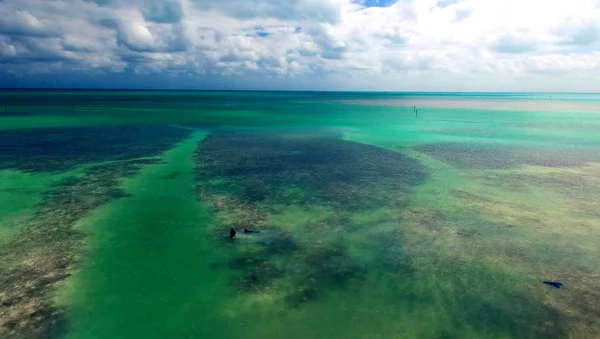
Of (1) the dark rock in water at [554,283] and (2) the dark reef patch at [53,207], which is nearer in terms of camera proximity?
(2) the dark reef patch at [53,207]

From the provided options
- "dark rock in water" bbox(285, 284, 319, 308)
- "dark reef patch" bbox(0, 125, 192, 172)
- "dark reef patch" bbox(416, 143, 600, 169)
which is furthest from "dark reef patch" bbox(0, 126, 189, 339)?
"dark reef patch" bbox(416, 143, 600, 169)

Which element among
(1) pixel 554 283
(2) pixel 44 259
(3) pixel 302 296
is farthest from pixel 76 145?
(1) pixel 554 283

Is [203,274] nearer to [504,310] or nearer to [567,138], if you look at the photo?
[504,310]

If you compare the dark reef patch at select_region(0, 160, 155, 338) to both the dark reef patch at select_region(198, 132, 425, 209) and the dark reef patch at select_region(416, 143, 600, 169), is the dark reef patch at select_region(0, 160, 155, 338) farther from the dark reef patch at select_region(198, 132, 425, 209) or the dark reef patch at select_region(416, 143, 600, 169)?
the dark reef patch at select_region(416, 143, 600, 169)

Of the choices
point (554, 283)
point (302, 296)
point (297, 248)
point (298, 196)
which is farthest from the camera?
point (298, 196)

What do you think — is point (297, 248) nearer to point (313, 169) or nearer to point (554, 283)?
point (554, 283)

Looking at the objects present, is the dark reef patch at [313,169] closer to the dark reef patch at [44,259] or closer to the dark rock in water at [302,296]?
the dark reef patch at [44,259]

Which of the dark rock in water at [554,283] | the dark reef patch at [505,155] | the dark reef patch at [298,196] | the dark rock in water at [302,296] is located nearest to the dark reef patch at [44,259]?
the dark reef patch at [298,196]

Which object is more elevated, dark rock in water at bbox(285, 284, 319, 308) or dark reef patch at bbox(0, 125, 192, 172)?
dark reef patch at bbox(0, 125, 192, 172)
